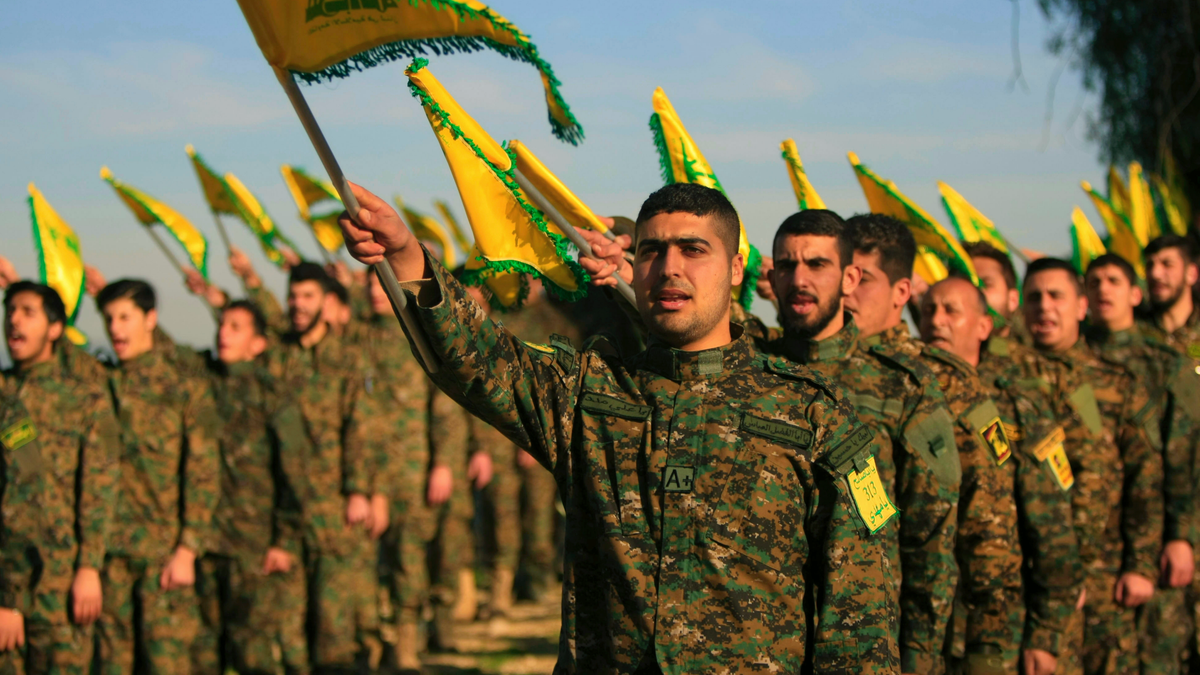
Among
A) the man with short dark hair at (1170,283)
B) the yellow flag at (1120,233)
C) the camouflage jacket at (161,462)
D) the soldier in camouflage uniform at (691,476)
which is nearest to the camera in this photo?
the soldier in camouflage uniform at (691,476)

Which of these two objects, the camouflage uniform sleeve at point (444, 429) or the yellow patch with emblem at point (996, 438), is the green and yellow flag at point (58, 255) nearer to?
the camouflage uniform sleeve at point (444, 429)

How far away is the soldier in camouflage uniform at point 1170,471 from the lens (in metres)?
5.22

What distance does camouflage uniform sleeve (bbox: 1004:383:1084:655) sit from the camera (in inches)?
159

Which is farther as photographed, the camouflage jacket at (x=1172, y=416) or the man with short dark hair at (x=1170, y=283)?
the man with short dark hair at (x=1170, y=283)

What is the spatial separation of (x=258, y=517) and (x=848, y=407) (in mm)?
4277

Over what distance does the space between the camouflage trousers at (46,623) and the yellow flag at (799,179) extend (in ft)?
12.7

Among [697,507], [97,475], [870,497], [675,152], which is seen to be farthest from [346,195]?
[97,475]

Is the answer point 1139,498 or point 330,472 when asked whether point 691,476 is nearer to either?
point 1139,498

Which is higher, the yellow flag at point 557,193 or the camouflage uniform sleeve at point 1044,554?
the yellow flag at point 557,193

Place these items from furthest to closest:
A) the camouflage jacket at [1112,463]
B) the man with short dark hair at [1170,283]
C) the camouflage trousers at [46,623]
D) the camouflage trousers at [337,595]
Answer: the man with short dark hair at [1170,283] < the camouflage trousers at [337,595] < the camouflage trousers at [46,623] < the camouflage jacket at [1112,463]

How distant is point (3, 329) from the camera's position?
17.6ft

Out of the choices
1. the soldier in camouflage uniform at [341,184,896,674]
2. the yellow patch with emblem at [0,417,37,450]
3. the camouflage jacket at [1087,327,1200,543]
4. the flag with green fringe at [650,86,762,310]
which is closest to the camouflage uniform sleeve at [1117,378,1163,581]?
the camouflage jacket at [1087,327,1200,543]

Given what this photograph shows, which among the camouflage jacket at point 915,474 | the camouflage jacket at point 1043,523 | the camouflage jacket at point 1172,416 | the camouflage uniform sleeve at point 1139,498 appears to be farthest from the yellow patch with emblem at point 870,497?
the camouflage jacket at point 1172,416

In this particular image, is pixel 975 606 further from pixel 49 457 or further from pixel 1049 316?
pixel 49 457
